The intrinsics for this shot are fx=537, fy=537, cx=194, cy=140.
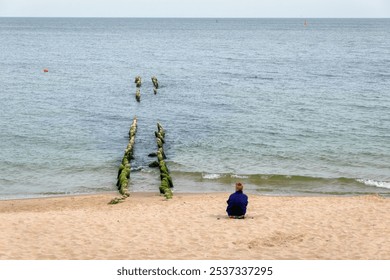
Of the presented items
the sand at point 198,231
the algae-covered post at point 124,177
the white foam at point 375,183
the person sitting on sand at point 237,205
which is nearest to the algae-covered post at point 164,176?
the algae-covered post at point 124,177

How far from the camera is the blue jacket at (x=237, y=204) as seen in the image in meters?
20.1

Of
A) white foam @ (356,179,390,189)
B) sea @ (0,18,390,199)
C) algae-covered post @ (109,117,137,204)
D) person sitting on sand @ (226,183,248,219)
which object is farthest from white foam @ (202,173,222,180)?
person sitting on sand @ (226,183,248,219)

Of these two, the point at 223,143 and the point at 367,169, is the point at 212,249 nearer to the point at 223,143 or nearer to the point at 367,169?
the point at 367,169

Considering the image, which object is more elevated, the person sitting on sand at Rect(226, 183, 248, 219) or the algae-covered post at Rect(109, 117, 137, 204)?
the person sitting on sand at Rect(226, 183, 248, 219)

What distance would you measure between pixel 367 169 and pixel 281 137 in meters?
8.56

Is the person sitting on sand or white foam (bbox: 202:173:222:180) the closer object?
the person sitting on sand

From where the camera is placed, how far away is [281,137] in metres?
39.6

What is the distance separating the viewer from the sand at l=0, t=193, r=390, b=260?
52.7 feet

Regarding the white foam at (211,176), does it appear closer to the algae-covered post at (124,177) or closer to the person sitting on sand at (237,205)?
the algae-covered post at (124,177)

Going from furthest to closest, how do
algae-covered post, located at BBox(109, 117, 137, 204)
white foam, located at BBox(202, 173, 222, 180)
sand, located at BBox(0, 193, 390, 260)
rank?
white foam, located at BBox(202, 173, 222, 180) → algae-covered post, located at BBox(109, 117, 137, 204) → sand, located at BBox(0, 193, 390, 260)

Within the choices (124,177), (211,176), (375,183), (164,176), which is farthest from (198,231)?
(375,183)

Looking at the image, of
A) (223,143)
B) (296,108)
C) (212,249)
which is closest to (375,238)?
(212,249)

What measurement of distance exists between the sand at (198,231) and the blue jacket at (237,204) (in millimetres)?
456

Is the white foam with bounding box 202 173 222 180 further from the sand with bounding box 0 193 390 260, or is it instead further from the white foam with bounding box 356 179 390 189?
the white foam with bounding box 356 179 390 189
